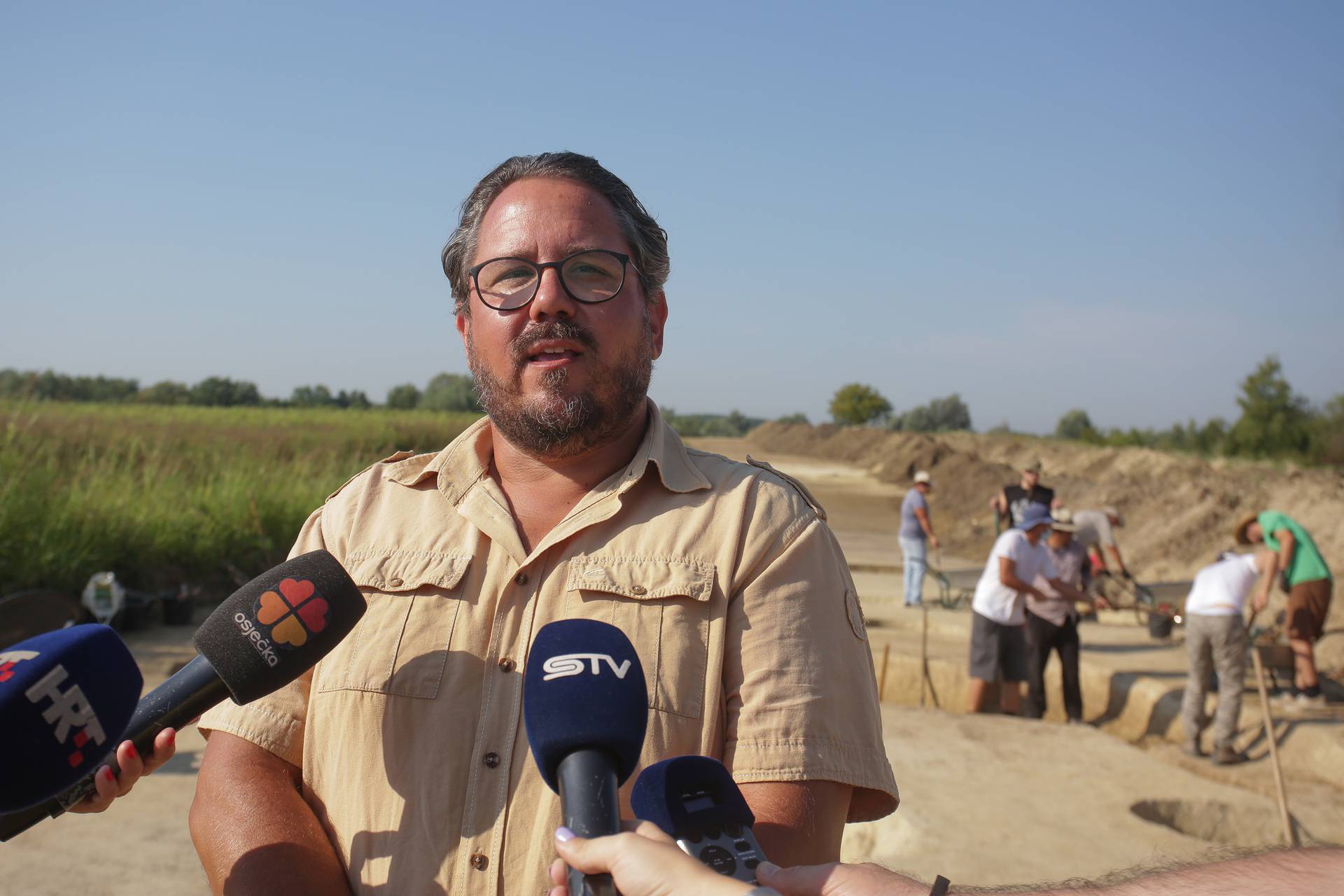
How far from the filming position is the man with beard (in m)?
1.89

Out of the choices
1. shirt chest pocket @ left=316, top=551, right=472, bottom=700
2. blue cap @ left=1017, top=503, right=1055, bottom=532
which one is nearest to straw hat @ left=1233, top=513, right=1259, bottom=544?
blue cap @ left=1017, top=503, right=1055, bottom=532

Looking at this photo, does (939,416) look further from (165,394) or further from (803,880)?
(803,880)

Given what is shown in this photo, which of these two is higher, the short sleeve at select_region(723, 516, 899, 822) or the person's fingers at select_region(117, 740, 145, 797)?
the short sleeve at select_region(723, 516, 899, 822)

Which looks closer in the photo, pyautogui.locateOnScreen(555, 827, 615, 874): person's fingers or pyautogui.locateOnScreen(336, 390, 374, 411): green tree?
pyautogui.locateOnScreen(555, 827, 615, 874): person's fingers

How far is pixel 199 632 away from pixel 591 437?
2.90 feet

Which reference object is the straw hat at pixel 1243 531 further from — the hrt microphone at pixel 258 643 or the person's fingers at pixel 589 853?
the person's fingers at pixel 589 853

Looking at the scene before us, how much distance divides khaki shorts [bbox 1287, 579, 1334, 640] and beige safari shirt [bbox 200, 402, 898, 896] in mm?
9606

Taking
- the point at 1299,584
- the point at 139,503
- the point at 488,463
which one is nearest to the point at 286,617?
the point at 488,463

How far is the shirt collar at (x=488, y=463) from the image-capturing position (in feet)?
7.30

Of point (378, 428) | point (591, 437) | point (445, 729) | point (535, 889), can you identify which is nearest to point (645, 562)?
point (591, 437)

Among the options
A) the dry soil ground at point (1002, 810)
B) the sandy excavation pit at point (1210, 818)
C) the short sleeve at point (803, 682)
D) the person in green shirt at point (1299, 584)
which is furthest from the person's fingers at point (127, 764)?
the person in green shirt at point (1299, 584)

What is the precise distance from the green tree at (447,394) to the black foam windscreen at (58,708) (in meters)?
51.5

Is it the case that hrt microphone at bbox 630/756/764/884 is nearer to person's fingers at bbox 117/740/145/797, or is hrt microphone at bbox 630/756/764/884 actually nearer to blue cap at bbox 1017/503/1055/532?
person's fingers at bbox 117/740/145/797

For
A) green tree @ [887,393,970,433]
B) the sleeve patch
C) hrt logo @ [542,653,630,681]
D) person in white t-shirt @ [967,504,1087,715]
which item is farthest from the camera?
green tree @ [887,393,970,433]
